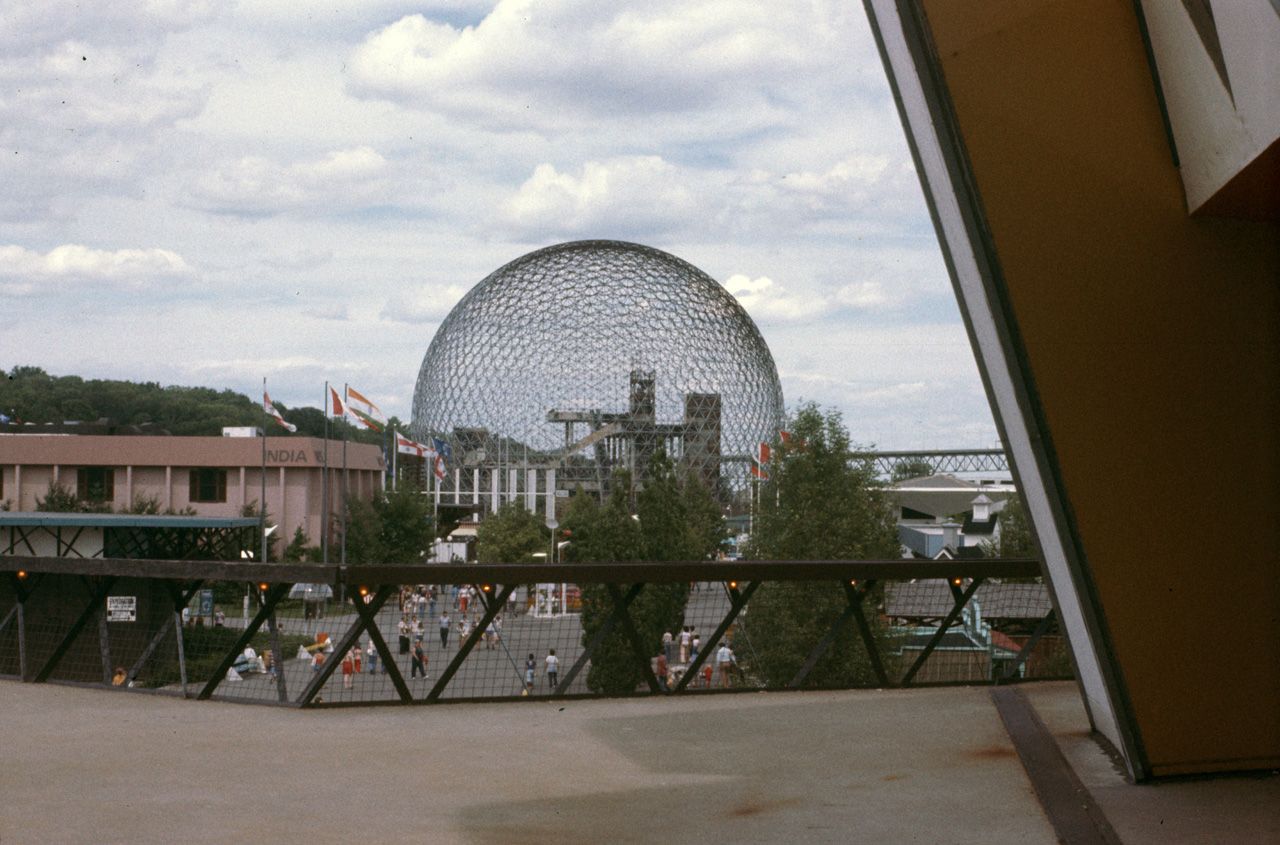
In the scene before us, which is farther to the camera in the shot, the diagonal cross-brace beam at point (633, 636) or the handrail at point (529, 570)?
the diagonal cross-brace beam at point (633, 636)

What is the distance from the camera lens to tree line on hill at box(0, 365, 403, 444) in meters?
114

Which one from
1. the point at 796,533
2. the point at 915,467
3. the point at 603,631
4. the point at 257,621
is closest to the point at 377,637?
the point at 257,621

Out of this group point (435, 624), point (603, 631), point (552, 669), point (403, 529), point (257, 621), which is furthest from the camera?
point (403, 529)

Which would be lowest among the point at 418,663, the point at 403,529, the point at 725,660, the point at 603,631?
the point at 725,660

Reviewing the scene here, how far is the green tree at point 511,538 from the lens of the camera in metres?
46.0

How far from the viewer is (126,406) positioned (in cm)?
12750

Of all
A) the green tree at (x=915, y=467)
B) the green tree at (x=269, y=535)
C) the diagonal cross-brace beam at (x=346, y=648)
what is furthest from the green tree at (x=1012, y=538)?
the green tree at (x=915, y=467)

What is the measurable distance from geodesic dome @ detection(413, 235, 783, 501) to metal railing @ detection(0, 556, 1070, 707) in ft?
155

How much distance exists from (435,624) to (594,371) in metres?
51.4

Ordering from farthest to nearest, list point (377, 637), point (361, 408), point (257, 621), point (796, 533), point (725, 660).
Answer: point (361, 408)
point (796, 533)
point (725, 660)
point (257, 621)
point (377, 637)

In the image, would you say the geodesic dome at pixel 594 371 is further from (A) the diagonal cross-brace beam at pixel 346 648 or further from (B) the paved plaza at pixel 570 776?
(B) the paved plaza at pixel 570 776

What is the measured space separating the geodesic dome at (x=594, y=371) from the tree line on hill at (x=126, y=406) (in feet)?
163

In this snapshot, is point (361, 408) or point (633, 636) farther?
point (361, 408)

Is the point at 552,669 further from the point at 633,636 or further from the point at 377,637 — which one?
the point at 377,637
